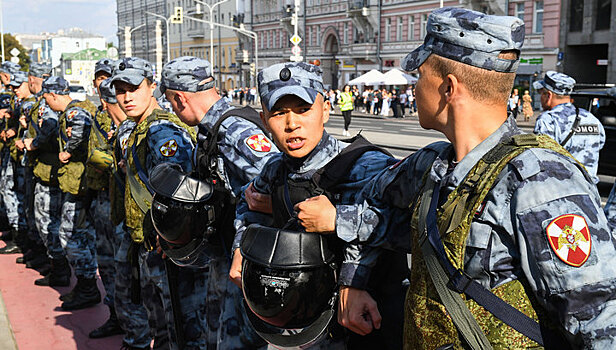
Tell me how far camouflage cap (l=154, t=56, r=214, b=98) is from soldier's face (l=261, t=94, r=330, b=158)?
133 centimetres

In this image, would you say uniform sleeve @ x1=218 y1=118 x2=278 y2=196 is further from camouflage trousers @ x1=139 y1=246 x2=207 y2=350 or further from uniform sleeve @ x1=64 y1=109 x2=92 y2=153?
uniform sleeve @ x1=64 y1=109 x2=92 y2=153

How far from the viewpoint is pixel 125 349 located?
503 centimetres

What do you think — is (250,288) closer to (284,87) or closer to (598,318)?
(284,87)

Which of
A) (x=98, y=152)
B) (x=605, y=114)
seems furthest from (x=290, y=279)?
(x=605, y=114)

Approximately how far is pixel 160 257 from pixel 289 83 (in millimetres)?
1899

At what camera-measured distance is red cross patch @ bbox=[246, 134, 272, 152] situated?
3.40m

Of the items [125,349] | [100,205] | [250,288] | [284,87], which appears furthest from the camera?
[100,205]

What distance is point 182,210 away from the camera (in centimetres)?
331

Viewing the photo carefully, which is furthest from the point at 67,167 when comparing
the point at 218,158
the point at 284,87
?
the point at 284,87

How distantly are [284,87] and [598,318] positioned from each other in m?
1.46

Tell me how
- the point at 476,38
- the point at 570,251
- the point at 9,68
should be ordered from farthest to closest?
1. the point at 9,68
2. the point at 476,38
3. the point at 570,251

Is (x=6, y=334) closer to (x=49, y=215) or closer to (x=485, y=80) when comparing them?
(x=49, y=215)

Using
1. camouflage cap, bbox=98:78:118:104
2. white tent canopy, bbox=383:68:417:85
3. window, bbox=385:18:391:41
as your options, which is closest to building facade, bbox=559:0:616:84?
white tent canopy, bbox=383:68:417:85

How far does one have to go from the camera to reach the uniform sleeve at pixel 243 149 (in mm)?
3387
